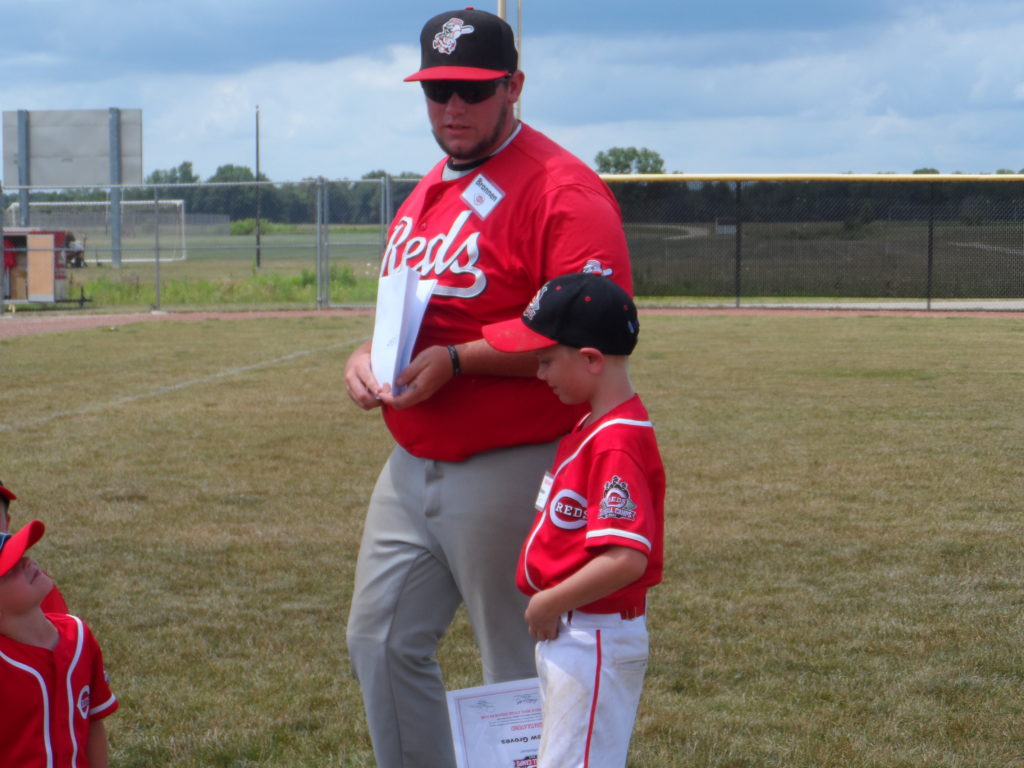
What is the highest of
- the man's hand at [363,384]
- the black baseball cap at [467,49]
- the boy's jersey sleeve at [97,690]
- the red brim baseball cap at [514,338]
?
the black baseball cap at [467,49]

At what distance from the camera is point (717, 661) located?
459 centimetres

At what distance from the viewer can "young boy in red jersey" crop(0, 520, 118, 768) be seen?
231 cm

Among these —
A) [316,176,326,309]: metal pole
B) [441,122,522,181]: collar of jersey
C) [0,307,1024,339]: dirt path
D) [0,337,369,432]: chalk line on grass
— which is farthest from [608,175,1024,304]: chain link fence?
[441,122,522,181]: collar of jersey

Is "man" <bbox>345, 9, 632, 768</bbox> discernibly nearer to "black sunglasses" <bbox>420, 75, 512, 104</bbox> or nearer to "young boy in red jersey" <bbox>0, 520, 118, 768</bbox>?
"black sunglasses" <bbox>420, 75, 512, 104</bbox>

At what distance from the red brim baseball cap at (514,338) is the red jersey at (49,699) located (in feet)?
3.40

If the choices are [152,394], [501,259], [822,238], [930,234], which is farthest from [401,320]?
[930,234]

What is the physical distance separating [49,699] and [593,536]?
1106 mm

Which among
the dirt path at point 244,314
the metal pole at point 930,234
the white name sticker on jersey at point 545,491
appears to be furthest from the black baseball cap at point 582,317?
the metal pole at point 930,234

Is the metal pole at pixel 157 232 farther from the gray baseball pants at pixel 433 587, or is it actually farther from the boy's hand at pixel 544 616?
the boy's hand at pixel 544 616

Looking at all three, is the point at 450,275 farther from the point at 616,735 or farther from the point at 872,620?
the point at 872,620

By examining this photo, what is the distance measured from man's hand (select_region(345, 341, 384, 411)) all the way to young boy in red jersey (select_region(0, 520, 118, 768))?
2.77 ft

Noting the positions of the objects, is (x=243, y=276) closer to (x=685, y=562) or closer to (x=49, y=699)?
(x=685, y=562)

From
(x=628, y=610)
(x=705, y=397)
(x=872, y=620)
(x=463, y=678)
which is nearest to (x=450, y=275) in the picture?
(x=628, y=610)

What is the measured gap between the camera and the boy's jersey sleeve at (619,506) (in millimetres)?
2344
